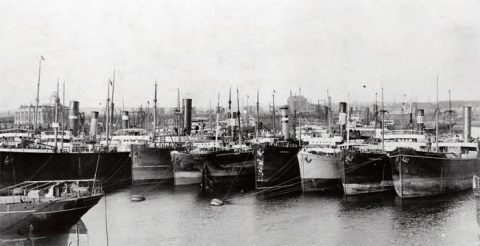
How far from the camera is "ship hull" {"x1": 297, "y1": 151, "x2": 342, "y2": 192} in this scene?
106 ft

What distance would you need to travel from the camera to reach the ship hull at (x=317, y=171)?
106ft

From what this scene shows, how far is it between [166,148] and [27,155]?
35.8 ft

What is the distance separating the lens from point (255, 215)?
80.1ft

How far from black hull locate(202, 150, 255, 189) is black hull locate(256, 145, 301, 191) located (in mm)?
2418

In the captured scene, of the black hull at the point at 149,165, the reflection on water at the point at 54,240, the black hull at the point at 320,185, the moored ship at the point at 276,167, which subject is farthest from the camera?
the black hull at the point at 149,165

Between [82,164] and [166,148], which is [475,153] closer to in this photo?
[166,148]

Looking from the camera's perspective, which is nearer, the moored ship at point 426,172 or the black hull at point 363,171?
the moored ship at point 426,172

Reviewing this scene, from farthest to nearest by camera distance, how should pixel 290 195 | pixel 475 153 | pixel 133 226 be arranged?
pixel 475 153 → pixel 290 195 → pixel 133 226

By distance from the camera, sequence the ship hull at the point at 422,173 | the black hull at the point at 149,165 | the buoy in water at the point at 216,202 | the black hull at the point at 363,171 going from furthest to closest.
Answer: the black hull at the point at 149,165 → the black hull at the point at 363,171 → the ship hull at the point at 422,173 → the buoy in water at the point at 216,202

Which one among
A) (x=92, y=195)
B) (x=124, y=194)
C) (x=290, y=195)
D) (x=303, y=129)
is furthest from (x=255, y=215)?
(x=303, y=129)

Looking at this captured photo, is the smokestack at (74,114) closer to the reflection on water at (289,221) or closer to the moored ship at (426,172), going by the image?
the reflection on water at (289,221)

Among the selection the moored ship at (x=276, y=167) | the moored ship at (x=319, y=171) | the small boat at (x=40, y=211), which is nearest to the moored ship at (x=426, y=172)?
the moored ship at (x=319, y=171)

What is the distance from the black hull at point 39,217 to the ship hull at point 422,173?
1805 cm

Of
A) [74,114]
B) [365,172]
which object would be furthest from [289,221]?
[74,114]
